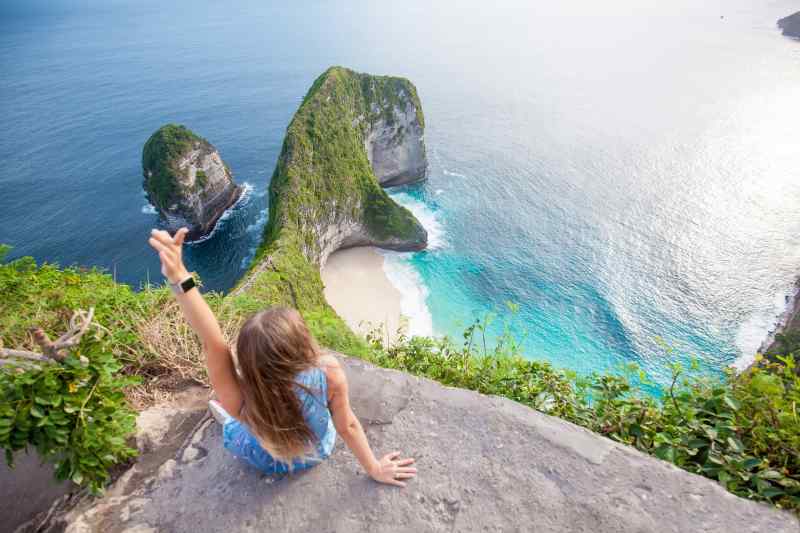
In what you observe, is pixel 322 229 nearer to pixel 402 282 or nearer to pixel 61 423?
pixel 402 282

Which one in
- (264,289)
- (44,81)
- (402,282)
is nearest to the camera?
(264,289)

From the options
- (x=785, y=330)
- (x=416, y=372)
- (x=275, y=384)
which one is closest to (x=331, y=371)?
(x=275, y=384)

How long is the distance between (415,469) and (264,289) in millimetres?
21093

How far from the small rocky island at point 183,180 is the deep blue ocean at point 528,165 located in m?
2.22

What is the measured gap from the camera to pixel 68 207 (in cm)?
4288

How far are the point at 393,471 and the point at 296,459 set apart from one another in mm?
885

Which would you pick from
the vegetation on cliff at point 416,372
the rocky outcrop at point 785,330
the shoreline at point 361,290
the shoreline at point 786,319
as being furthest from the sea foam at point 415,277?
the vegetation on cliff at point 416,372

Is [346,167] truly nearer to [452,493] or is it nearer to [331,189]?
[331,189]

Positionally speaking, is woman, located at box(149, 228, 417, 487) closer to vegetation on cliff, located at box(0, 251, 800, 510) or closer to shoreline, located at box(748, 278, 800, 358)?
vegetation on cliff, located at box(0, 251, 800, 510)

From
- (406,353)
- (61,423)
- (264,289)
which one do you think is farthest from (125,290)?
(264,289)

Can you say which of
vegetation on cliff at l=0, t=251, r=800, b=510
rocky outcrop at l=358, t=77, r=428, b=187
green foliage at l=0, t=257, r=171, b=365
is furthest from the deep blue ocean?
green foliage at l=0, t=257, r=171, b=365

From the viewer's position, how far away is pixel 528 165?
52.4 meters

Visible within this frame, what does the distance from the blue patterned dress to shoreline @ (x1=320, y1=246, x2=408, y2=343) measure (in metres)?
26.2

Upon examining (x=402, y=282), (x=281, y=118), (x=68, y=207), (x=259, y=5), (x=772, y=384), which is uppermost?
(x=259, y=5)
